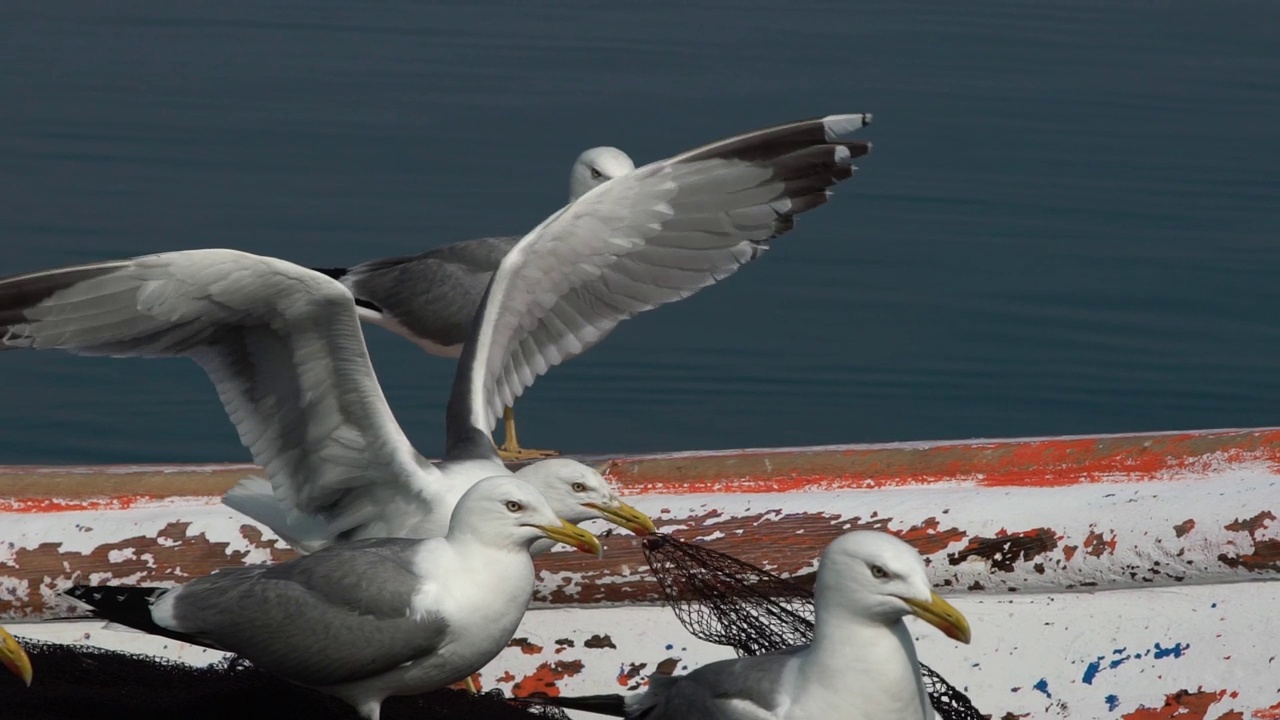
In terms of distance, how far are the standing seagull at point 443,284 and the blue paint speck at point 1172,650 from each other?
9.87ft

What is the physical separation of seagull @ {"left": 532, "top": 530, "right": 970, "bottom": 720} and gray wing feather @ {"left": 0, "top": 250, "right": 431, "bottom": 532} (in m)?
1.45

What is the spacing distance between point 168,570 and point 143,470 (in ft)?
2.09

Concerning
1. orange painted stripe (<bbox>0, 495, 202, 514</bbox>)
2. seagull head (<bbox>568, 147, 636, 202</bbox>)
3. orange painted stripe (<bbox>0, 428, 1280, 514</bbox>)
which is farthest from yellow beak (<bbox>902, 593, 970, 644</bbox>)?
seagull head (<bbox>568, 147, 636, 202</bbox>)

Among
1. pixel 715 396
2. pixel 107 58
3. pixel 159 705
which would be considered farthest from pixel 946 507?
pixel 107 58

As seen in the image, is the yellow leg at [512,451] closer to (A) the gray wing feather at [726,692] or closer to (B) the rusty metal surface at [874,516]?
(B) the rusty metal surface at [874,516]

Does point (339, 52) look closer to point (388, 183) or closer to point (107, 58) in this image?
point (107, 58)

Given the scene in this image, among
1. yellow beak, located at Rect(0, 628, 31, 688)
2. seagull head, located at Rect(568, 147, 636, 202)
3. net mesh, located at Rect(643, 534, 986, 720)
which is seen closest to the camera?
yellow beak, located at Rect(0, 628, 31, 688)

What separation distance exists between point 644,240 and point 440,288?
5.46ft

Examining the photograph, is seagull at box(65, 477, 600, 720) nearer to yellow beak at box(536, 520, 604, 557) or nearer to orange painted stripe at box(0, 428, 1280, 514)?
yellow beak at box(536, 520, 604, 557)

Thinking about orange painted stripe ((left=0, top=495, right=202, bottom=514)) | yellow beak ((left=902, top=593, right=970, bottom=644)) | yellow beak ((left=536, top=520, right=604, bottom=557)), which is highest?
yellow beak ((left=902, top=593, right=970, bottom=644))

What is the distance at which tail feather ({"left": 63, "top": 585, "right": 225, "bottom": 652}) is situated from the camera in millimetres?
3895

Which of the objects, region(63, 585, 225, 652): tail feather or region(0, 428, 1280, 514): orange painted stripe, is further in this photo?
region(0, 428, 1280, 514): orange painted stripe

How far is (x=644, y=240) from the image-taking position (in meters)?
5.22

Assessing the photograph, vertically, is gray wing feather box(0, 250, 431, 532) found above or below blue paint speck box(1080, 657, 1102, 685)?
above
